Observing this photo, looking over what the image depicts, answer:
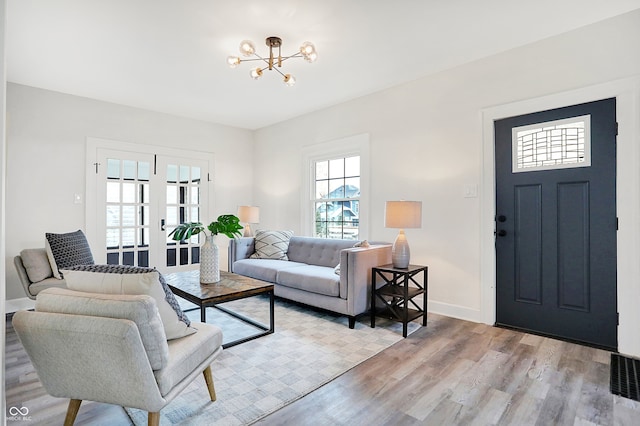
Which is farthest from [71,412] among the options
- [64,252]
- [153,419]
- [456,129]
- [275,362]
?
[456,129]

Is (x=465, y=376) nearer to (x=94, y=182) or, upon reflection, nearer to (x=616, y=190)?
(x=616, y=190)

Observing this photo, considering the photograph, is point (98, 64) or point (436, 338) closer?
point (436, 338)

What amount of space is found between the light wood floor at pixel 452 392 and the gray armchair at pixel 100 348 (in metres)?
0.47

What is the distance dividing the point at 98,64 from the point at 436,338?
A: 4.15m

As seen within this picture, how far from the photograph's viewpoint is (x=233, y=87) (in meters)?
3.96

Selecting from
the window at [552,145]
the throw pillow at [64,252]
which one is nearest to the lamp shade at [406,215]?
the window at [552,145]

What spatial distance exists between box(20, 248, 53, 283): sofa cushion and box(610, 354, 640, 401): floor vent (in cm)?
471

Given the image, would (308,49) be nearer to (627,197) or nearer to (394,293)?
(394,293)

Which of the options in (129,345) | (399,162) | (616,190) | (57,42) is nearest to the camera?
(129,345)

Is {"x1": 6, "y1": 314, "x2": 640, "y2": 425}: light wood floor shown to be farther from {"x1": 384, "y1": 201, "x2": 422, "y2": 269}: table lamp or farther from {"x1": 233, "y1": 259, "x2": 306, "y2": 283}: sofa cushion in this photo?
{"x1": 233, "y1": 259, "x2": 306, "y2": 283}: sofa cushion

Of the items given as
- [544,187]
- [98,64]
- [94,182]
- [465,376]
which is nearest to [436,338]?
[465,376]

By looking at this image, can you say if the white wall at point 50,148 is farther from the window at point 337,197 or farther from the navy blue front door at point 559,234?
the navy blue front door at point 559,234

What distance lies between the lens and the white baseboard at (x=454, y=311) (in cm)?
325

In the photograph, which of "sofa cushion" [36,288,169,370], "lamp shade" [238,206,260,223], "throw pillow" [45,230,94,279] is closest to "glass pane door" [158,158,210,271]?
"lamp shade" [238,206,260,223]
